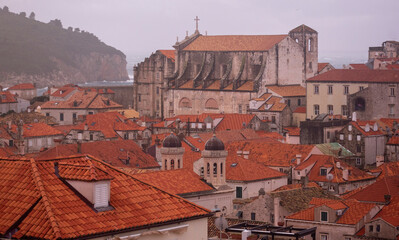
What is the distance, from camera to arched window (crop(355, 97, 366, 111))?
99.3 m

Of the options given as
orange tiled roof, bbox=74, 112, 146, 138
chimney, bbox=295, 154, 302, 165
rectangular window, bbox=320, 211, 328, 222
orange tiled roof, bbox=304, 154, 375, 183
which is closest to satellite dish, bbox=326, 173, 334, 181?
orange tiled roof, bbox=304, 154, 375, 183

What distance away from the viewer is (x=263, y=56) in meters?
118

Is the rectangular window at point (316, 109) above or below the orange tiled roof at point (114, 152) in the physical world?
above

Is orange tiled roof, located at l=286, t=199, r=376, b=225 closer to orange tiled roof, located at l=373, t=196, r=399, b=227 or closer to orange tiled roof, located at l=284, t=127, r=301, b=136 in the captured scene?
orange tiled roof, located at l=373, t=196, r=399, b=227

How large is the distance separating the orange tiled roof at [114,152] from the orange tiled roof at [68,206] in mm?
46841

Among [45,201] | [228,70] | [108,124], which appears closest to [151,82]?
[228,70]

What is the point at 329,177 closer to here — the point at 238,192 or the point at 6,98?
the point at 238,192

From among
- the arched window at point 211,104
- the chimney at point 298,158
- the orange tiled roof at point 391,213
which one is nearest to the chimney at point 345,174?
the chimney at point 298,158

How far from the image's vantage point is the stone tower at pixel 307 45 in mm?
119688

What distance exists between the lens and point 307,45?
4786 inches

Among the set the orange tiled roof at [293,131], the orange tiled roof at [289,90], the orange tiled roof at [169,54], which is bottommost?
the orange tiled roof at [293,131]

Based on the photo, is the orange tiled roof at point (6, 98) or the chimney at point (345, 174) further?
the orange tiled roof at point (6, 98)

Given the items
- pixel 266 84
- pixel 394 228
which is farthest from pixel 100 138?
pixel 394 228

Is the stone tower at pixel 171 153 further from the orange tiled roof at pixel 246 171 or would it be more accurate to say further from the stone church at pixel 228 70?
the stone church at pixel 228 70
